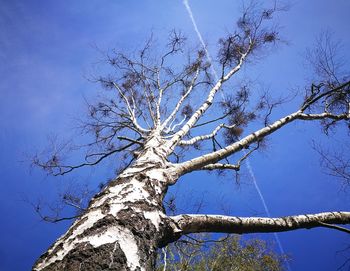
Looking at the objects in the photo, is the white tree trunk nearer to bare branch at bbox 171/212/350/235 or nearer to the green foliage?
bare branch at bbox 171/212/350/235

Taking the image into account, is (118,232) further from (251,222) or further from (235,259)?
(235,259)

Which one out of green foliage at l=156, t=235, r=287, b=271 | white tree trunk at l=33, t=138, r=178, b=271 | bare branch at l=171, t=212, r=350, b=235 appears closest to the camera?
white tree trunk at l=33, t=138, r=178, b=271

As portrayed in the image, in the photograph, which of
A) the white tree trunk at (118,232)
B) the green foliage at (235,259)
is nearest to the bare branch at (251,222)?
the white tree trunk at (118,232)

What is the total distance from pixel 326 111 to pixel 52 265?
20.2ft

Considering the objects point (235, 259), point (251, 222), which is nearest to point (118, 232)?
point (251, 222)

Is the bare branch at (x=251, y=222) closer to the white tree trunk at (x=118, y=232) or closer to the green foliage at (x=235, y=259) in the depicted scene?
the white tree trunk at (x=118, y=232)

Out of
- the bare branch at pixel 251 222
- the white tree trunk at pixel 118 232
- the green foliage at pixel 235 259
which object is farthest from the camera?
the green foliage at pixel 235 259

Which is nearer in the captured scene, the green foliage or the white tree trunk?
the white tree trunk

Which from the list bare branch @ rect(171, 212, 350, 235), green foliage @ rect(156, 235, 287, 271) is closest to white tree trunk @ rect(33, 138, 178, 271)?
bare branch @ rect(171, 212, 350, 235)

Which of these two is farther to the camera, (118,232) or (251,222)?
(251,222)

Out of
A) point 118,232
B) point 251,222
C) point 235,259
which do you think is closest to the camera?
point 118,232

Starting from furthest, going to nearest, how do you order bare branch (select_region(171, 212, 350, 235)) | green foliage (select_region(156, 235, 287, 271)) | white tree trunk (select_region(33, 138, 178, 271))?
green foliage (select_region(156, 235, 287, 271)), bare branch (select_region(171, 212, 350, 235)), white tree trunk (select_region(33, 138, 178, 271))

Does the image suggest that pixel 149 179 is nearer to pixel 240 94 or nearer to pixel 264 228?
pixel 264 228

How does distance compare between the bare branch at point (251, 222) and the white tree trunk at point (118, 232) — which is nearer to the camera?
the white tree trunk at point (118, 232)
